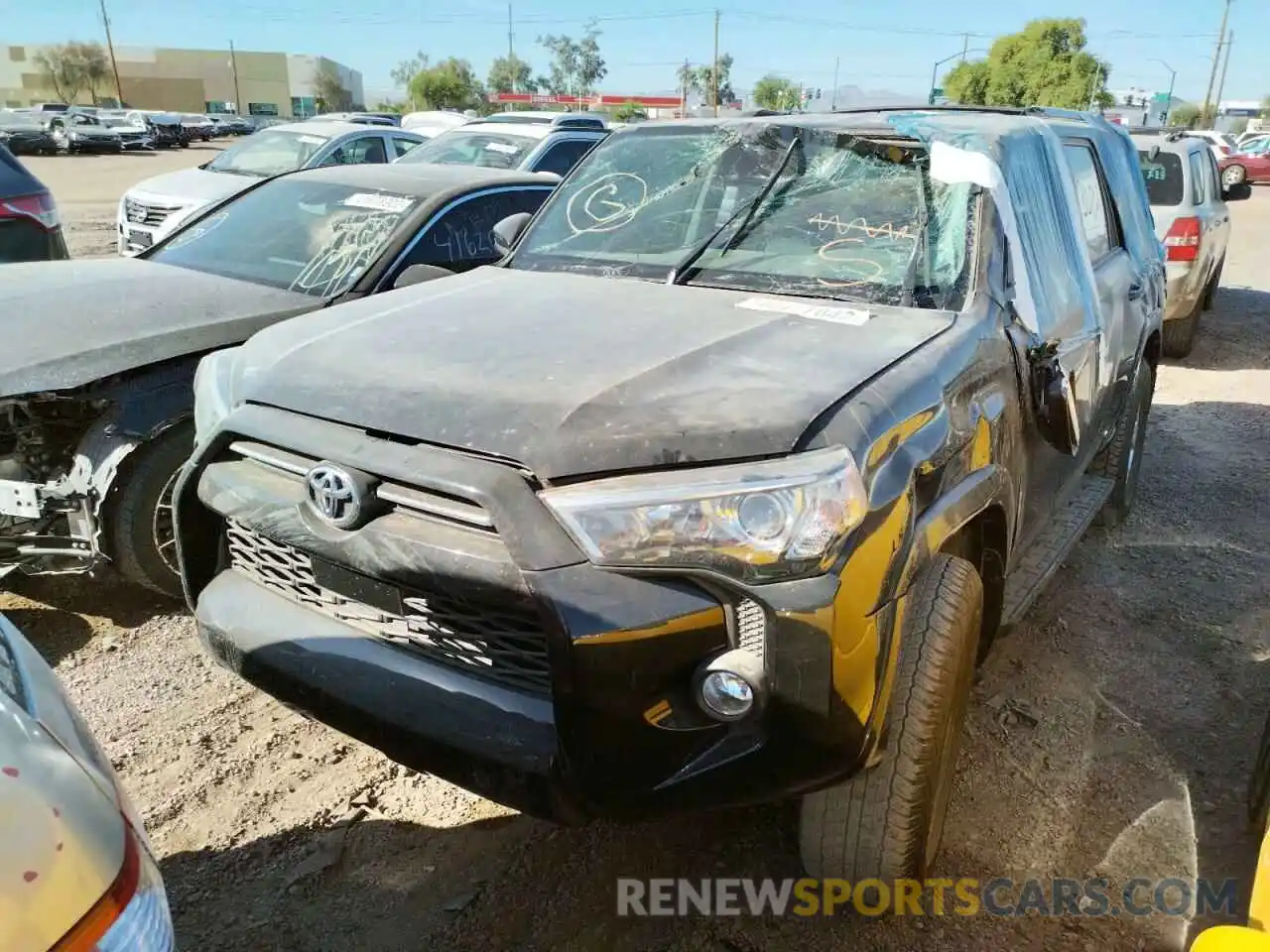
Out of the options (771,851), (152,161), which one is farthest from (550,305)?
(152,161)

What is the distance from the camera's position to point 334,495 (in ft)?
6.70

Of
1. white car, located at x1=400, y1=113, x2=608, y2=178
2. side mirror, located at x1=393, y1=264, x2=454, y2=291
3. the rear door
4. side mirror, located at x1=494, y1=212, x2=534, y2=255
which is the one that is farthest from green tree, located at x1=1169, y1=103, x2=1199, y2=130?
side mirror, located at x1=393, y1=264, x2=454, y2=291

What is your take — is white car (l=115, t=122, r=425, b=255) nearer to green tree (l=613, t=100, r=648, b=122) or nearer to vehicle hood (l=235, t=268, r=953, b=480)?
vehicle hood (l=235, t=268, r=953, b=480)

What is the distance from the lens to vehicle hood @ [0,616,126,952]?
1141mm

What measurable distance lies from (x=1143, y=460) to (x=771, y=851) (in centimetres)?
439

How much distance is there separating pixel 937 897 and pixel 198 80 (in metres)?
106

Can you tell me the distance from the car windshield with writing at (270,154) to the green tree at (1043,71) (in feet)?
182

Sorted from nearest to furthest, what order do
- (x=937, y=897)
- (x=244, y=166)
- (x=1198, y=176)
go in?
Answer: (x=937, y=897)
(x=1198, y=176)
(x=244, y=166)

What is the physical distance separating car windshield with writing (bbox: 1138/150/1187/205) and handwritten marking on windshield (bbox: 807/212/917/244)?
6.80 meters

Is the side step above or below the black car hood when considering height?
below

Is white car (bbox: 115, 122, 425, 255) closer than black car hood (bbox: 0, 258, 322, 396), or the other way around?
black car hood (bbox: 0, 258, 322, 396)

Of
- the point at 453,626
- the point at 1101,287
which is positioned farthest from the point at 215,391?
the point at 1101,287

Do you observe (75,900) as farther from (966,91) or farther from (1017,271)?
(966,91)

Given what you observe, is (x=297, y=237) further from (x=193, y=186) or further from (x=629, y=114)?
(x=629, y=114)
